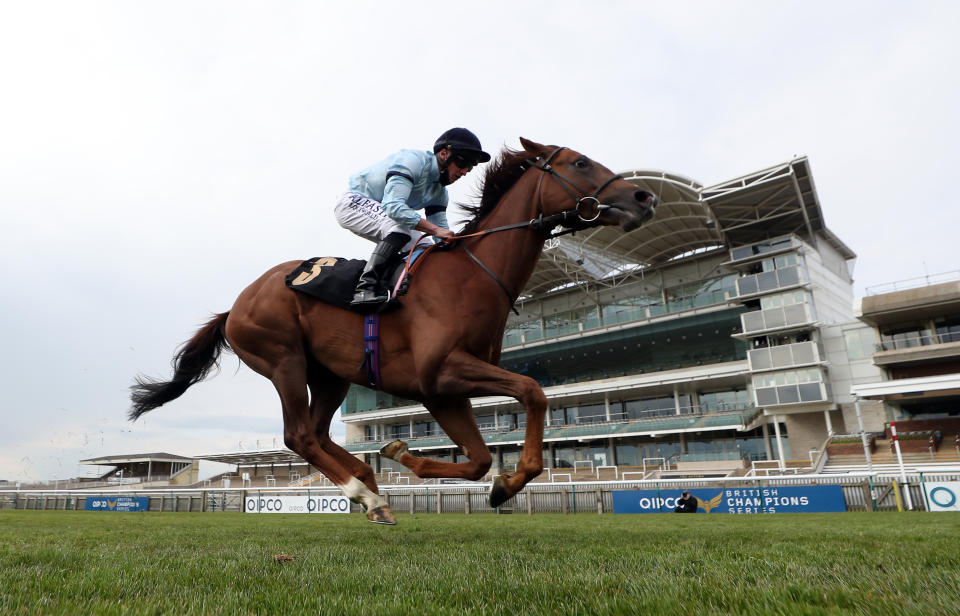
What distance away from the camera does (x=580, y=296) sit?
49.5 meters

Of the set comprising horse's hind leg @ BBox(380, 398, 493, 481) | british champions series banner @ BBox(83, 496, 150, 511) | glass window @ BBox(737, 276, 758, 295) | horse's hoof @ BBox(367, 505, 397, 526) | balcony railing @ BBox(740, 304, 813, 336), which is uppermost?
glass window @ BBox(737, 276, 758, 295)

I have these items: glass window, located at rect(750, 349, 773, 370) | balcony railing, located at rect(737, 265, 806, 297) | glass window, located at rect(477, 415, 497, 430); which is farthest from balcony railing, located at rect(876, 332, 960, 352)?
glass window, located at rect(477, 415, 497, 430)

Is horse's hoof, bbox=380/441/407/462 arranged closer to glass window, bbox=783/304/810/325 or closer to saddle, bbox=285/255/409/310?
saddle, bbox=285/255/409/310

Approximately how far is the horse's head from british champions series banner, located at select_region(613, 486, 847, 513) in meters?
15.0

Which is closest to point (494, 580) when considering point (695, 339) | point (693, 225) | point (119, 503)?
point (119, 503)

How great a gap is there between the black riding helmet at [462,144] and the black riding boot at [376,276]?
2.89 ft

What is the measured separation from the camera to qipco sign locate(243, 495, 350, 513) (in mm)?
21938

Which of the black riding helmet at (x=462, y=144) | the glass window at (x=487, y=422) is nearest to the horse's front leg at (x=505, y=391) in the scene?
the black riding helmet at (x=462, y=144)

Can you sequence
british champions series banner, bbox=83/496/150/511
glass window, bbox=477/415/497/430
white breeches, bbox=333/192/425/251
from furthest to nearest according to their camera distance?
glass window, bbox=477/415/497/430 < british champions series banner, bbox=83/496/150/511 < white breeches, bbox=333/192/425/251

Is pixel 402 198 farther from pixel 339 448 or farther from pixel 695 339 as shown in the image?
pixel 695 339

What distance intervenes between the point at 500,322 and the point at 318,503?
20376mm

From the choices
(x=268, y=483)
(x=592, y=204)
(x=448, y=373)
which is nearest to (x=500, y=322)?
(x=448, y=373)

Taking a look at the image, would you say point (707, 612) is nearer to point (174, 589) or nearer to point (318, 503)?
point (174, 589)

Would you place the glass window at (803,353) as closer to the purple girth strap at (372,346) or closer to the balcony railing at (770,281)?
the balcony railing at (770,281)
